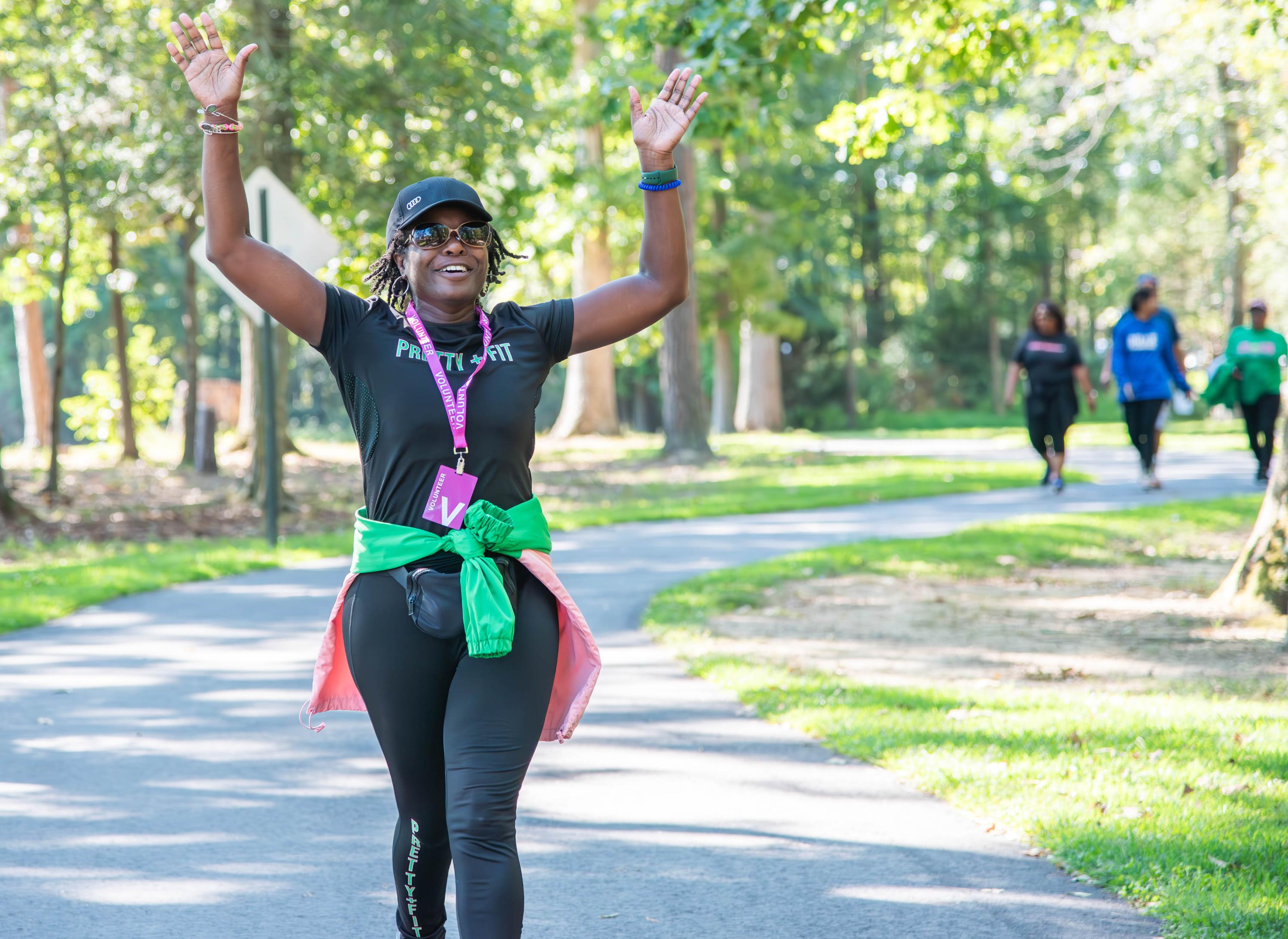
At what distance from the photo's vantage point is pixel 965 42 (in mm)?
9297

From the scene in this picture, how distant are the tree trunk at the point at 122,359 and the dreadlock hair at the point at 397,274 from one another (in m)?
19.0

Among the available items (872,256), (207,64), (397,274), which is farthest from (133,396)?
(872,256)

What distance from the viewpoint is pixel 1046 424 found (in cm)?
1562

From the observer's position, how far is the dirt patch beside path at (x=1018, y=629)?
282 inches

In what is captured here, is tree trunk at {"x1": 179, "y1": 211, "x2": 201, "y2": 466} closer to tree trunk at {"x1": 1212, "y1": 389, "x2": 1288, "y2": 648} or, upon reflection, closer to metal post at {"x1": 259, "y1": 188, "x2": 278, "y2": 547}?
metal post at {"x1": 259, "y1": 188, "x2": 278, "y2": 547}

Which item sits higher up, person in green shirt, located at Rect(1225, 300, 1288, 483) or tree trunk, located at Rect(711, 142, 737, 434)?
tree trunk, located at Rect(711, 142, 737, 434)

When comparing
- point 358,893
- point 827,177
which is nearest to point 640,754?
point 358,893

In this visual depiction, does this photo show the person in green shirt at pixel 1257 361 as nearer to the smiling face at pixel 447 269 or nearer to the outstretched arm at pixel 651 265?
the outstretched arm at pixel 651 265

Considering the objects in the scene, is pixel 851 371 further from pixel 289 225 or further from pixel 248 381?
pixel 289 225

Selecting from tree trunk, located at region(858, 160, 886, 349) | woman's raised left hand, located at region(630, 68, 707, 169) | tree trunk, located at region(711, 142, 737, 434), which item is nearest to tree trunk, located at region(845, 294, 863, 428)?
tree trunk, located at region(858, 160, 886, 349)

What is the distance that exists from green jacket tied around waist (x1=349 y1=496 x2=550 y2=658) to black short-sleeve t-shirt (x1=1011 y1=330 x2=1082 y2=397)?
12.9 meters

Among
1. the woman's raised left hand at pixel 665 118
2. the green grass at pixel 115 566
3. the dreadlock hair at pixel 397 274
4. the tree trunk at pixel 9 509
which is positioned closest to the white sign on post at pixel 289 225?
the green grass at pixel 115 566

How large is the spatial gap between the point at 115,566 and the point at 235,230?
28.1ft

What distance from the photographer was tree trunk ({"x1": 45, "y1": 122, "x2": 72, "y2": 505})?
1542cm
